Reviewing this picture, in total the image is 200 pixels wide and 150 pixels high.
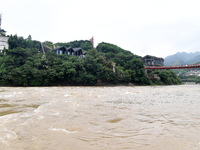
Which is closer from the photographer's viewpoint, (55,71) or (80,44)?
(55,71)

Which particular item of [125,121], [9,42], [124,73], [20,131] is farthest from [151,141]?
[9,42]

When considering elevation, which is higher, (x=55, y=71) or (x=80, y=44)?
(x=80, y=44)

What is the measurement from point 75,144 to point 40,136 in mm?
686

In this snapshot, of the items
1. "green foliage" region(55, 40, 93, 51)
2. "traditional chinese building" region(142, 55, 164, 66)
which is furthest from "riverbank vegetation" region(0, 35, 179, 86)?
"green foliage" region(55, 40, 93, 51)

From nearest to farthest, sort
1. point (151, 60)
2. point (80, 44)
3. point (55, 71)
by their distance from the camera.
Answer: point (55, 71) < point (151, 60) < point (80, 44)

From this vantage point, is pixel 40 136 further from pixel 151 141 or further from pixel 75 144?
pixel 151 141

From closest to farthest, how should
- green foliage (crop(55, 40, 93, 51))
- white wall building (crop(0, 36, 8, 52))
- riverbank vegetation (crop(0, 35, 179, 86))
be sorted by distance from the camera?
riverbank vegetation (crop(0, 35, 179, 86)), white wall building (crop(0, 36, 8, 52)), green foliage (crop(55, 40, 93, 51))

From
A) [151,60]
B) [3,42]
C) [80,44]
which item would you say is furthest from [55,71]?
[80,44]

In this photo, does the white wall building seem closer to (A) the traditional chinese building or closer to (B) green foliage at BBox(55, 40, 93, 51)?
(B) green foliage at BBox(55, 40, 93, 51)

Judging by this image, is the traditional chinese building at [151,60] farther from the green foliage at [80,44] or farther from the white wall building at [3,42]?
the white wall building at [3,42]

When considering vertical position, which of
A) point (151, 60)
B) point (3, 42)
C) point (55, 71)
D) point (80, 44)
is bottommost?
point (55, 71)

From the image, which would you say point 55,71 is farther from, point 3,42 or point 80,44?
point 80,44

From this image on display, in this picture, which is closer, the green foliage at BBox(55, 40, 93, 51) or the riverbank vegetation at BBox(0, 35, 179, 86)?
the riverbank vegetation at BBox(0, 35, 179, 86)

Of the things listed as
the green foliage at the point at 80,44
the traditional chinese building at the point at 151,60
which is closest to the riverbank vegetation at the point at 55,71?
the traditional chinese building at the point at 151,60
